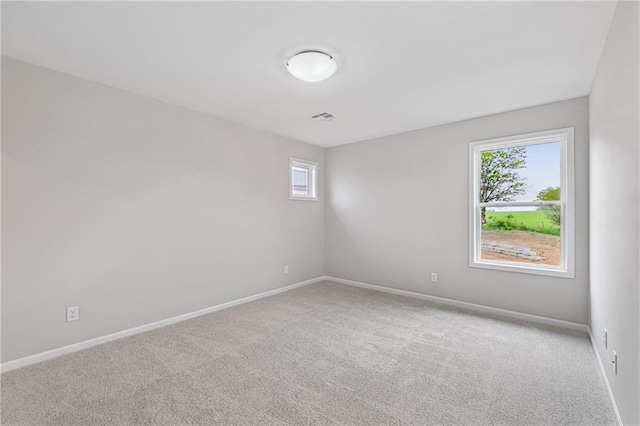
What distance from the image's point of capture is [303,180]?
16.7 feet

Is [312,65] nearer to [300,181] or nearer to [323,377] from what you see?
[323,377]

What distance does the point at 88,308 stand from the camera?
265 cm

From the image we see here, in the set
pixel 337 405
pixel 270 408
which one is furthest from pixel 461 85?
pixel 270 408

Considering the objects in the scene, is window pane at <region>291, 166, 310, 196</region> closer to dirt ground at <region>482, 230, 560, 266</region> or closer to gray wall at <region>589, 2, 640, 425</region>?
dirt ground at <region>482, 230, 560, 266</region>

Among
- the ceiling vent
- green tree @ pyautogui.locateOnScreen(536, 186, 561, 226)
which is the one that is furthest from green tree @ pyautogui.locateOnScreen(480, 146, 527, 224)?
the ceiling vent

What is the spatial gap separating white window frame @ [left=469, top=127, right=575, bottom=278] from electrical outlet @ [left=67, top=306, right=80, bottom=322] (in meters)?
4.33

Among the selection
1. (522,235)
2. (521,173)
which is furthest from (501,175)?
(522,235)

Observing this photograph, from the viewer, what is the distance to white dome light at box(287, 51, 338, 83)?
7.11ft

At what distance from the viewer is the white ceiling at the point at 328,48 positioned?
176cm

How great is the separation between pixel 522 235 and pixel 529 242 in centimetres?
11

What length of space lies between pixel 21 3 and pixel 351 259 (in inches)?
178

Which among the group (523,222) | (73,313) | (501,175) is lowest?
(73,313)

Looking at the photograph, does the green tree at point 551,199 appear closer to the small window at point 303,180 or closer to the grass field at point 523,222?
the grass field at point 523,222

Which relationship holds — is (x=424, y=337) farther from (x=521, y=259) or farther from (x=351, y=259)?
(x=351, y=259)
